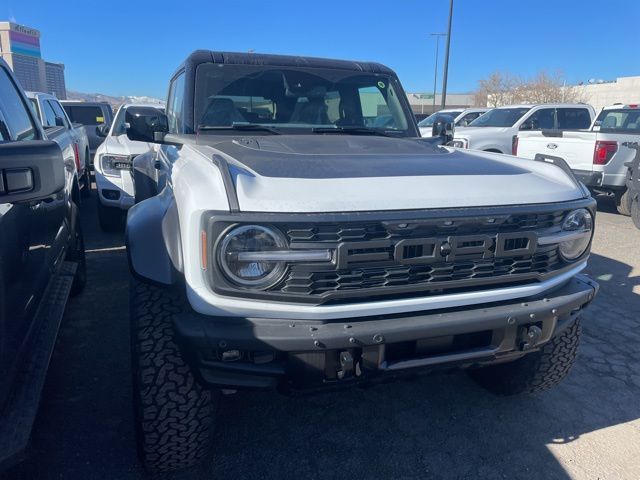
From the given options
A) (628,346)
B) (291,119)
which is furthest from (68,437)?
(628,346)

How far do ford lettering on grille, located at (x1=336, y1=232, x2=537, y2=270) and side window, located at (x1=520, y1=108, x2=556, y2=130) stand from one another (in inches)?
405

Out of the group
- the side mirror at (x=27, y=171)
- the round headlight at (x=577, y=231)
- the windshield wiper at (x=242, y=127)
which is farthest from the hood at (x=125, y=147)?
the round headlight at (x=577, y=231)

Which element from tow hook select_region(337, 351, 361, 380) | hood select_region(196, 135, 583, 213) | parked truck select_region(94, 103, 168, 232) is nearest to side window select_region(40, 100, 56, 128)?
parked truck select_region(94, 103, 168, 232)

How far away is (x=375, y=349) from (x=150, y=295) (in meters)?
1.03

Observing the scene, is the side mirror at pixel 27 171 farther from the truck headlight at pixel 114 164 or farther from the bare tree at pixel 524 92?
the bare tree at pixel 524 92

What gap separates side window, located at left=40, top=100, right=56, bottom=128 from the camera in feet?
24.5

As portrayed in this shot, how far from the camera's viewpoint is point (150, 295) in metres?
2.26

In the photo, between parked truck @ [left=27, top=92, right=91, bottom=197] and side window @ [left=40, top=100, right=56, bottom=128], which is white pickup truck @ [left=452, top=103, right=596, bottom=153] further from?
side window @ [left=40, top=100, right=56, bottom=128]

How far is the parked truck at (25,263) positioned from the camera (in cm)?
157

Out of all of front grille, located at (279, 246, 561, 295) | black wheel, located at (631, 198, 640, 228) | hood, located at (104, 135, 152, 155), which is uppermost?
hood, located at (104, 135, 152, 155)

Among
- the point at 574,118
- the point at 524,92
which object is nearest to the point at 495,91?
the point at 524,92

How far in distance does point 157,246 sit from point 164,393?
63cm

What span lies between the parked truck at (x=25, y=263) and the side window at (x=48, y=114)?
4534mm

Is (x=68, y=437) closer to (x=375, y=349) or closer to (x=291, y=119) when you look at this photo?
(x=375, y=349)
